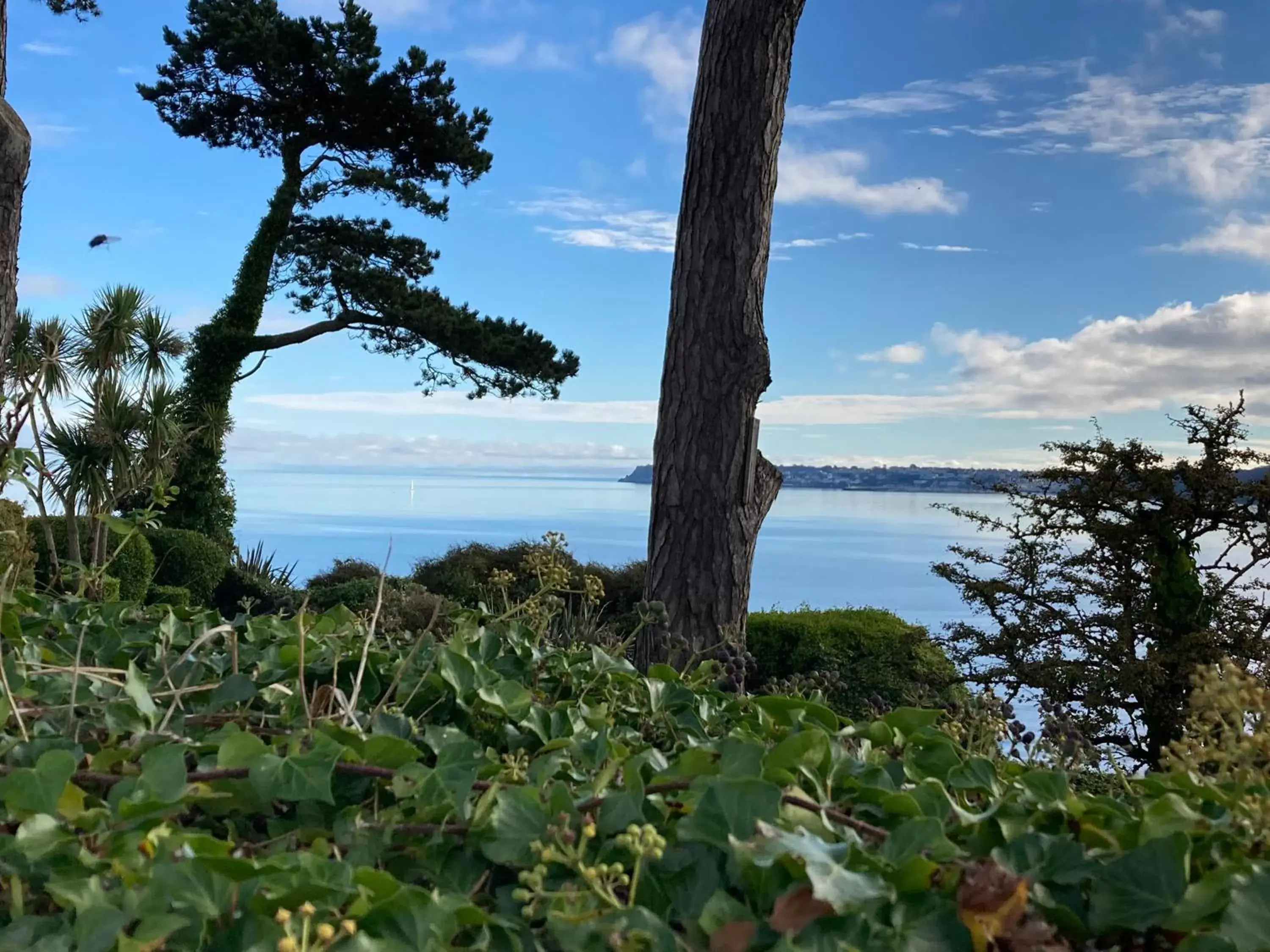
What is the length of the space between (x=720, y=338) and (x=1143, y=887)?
4107 millimetres

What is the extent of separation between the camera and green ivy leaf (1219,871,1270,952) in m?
0.65

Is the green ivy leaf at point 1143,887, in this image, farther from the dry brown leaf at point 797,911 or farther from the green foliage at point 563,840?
the dry brown leaf at point 797,911

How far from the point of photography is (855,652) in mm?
8203

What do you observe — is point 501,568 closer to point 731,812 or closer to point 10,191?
point 10,191

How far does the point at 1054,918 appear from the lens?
0.72 meters

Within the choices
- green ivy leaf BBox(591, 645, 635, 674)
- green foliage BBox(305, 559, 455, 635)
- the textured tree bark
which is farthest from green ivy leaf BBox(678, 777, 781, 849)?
green foliage BBox(305, 559, 455, 635)

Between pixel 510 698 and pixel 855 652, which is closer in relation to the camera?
pixel 510 698

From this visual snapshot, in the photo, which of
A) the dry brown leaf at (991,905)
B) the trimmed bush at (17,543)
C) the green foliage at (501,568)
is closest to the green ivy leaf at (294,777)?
the dry brown leaf at (991,905)

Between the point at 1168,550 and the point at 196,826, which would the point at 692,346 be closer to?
the point at 196,826

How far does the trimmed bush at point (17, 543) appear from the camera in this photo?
762 centimetres

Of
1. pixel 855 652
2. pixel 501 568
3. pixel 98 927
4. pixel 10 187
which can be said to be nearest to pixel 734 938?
pixel 98 927

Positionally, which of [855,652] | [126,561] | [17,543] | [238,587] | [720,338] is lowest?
[238,587]

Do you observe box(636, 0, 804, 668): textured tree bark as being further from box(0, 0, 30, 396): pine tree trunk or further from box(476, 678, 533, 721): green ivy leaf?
box(476, 678, 533, 721): green ivy leaf

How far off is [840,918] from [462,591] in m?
12.3
